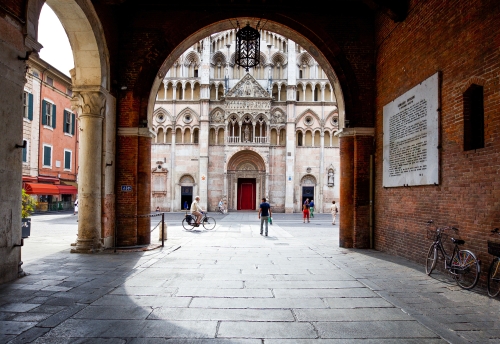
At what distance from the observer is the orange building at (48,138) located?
28.8 meters

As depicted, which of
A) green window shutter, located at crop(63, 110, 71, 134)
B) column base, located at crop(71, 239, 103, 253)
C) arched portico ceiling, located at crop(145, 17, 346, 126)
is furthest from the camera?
green window shutter, located at crop(63, 110, 71, 134)

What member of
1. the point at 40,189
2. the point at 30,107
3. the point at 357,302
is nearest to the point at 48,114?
the point at 30,107

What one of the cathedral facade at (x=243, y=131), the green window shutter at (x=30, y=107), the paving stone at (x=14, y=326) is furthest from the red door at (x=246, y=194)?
the paving stone at (x=14, y=326)

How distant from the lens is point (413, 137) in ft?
31.8

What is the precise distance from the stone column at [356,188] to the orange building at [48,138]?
76.8 feet

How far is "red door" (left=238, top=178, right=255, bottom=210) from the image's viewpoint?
38.0m

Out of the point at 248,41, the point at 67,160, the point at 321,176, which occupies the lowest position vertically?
the point at 321,176

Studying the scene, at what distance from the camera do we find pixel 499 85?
259 inches

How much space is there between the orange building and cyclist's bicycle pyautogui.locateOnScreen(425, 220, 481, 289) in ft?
89.2

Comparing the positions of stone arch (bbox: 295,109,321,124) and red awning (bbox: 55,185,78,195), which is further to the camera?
stone arch (bbox: 295,109,321,124)

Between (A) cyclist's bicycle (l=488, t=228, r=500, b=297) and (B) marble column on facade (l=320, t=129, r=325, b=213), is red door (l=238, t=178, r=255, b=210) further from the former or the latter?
(A) cyclist's bicycle (l=488, t=228, r=500, b=297)

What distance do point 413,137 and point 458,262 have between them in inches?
135

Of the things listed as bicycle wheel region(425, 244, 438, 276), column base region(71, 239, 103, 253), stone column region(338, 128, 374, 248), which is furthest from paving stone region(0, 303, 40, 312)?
stone column region(338, 128, 374, 248)

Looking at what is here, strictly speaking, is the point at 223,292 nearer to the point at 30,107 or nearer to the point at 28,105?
the point at 28,105
